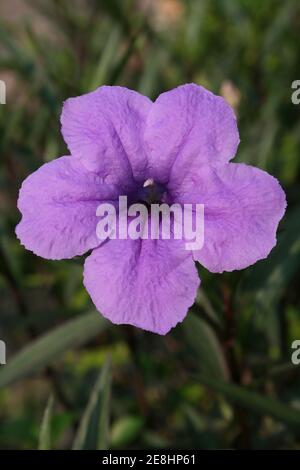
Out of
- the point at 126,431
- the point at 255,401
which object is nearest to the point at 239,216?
the point at 255,401

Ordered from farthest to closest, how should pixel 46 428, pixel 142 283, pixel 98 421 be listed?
pixel 98 421 < pixel 46 428 < pixel 142 283

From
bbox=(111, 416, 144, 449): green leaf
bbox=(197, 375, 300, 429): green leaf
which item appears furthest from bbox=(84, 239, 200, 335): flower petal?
bbox=(111, 416, 144, 449): green leaf

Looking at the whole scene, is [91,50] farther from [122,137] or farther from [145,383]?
[122,137]

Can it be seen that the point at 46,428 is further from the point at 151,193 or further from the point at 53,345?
the point at 151,193

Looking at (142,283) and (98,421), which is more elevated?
(142,283)

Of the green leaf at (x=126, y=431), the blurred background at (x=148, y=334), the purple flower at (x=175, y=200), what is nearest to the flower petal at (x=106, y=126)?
the purple flower at (x=175, y=200)

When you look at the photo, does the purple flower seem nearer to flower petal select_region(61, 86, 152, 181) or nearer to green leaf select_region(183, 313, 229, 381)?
flower petal select_region(61, 86, 152, 181)
